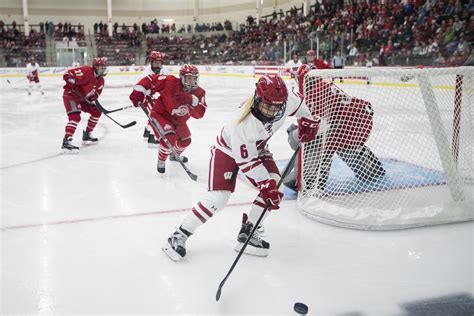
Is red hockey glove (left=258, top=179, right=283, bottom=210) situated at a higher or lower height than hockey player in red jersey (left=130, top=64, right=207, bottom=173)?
lower

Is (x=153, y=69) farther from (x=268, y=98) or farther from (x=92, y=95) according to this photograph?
(x=268, y=98)

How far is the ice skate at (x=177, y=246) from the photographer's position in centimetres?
214

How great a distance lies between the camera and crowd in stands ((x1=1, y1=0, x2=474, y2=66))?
8141 millimetres

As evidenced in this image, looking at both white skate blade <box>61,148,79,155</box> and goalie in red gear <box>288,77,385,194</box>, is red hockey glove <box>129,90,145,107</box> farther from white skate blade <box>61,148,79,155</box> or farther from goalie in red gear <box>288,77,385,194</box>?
goalie in red gear <box>288,77,385,194</box>

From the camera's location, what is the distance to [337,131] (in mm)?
2971

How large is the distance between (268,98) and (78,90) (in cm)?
345

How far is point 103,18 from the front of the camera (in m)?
23.8

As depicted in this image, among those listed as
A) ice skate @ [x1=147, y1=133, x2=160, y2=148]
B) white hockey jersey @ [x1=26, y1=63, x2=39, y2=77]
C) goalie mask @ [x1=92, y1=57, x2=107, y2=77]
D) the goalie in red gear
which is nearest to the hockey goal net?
the goalie in red gear

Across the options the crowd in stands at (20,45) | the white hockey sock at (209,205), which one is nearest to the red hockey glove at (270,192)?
the white hockey sock at (209,205)

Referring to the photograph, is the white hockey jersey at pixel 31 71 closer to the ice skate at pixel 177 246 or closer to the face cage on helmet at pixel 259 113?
the ice skate at pixel 177 246

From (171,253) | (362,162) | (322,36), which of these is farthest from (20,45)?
(171,253)

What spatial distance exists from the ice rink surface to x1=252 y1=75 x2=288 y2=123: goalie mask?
745 millimetres

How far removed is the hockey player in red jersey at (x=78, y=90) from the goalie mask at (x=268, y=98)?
320 cm

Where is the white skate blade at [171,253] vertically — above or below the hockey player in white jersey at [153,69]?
below
